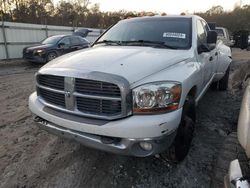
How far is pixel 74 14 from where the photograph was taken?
24953 mm

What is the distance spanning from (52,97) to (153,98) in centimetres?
124

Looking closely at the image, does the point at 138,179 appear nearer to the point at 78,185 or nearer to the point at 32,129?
the point at 78,185

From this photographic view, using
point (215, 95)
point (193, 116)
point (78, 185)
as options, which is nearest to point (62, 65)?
point (78, 185)

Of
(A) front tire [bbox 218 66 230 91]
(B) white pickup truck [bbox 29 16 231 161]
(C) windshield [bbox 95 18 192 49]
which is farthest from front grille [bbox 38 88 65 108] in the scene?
(A) front tire [bbox 218 66 230 91]

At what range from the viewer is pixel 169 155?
9.43 feet

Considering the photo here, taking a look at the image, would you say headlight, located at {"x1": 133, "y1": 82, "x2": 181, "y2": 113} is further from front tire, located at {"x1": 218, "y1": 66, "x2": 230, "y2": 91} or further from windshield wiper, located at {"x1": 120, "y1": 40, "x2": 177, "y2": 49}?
Answer: front tire, located at {"x1": 218, "y1": 66, "x2": 230, "y2": 91}

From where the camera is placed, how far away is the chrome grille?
2363mm

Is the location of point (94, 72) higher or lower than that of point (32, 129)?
higher

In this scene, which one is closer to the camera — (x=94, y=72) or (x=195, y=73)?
(x=94, y=72)

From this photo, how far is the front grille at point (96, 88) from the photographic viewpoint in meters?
2.39

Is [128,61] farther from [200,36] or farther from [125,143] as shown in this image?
[200,36]

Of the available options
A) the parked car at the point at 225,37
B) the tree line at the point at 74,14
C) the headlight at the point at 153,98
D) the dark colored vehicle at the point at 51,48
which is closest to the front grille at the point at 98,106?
the headlight at the point at 153,98

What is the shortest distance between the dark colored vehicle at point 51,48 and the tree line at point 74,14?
3.86m

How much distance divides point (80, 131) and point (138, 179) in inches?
34.1
